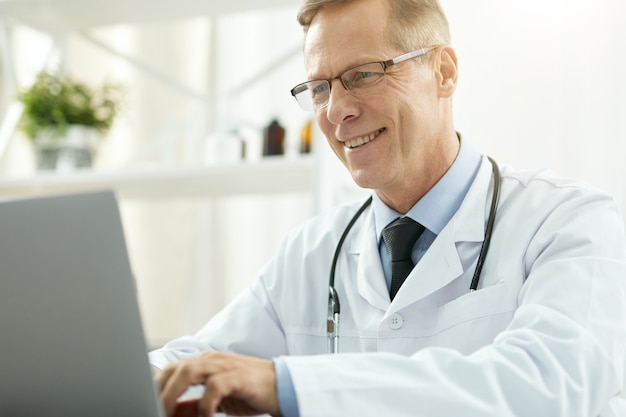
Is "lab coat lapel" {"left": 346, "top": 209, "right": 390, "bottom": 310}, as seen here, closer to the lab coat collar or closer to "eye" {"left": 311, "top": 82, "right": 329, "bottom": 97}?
the lab coat collar

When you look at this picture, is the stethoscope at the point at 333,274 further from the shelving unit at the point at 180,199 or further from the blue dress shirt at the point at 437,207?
the shelving unit at the point at 180,199

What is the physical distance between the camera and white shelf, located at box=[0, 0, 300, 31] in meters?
2.18

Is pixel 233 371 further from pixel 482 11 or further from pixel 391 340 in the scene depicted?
pixel 482 11

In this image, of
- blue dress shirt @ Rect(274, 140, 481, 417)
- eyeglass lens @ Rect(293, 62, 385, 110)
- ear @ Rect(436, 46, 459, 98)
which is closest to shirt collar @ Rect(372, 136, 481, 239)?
blue dress shirt @ Rect(274, 140, 481, 417)

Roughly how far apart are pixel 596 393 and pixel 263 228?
183cm

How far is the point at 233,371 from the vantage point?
2.31 ft

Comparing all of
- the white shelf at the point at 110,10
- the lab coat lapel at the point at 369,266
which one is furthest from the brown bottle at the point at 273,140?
the lab coat lapel at the point at 369,266

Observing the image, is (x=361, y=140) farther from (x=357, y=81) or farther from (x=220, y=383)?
(x=220, y=383)

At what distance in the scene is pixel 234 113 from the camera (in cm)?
244

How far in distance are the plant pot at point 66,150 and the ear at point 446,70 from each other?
4.10 feet

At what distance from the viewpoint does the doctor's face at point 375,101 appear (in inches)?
50.9

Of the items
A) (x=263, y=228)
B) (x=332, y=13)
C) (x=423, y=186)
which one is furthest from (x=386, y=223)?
(x=263, y=228)

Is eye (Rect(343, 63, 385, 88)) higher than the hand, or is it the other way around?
eye (Rect(343, 63, 385, 88))

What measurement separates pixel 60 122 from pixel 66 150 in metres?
0.09
